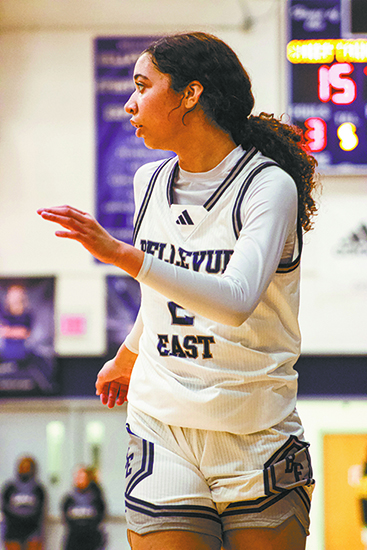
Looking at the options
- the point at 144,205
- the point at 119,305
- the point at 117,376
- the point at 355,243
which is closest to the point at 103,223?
the point at 119,305

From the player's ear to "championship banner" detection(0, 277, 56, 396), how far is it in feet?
8.12

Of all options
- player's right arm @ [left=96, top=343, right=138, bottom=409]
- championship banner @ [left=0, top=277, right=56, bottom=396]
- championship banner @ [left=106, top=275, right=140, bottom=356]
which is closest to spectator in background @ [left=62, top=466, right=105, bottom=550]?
championship banner @ [left=0, top=277, right=56, bottom=396]

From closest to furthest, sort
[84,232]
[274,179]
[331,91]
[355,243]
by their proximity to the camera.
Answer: [84,232] → [274,179] → [331,91] → [355,243]

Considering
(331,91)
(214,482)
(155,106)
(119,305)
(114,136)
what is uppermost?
(331,91)

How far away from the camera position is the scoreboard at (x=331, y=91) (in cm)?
332

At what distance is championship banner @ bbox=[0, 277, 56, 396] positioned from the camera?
3.56 meters

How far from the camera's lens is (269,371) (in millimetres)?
1196

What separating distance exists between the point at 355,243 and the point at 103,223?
1.56 meters

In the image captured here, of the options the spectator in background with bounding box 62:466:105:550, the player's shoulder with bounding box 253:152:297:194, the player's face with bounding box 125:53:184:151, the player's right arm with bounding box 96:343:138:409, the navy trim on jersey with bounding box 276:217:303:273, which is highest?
the player's face with bounding box 125:53:184:151

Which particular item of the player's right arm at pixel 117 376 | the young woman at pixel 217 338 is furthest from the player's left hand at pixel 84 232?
the player's right arm at pixel 117 376

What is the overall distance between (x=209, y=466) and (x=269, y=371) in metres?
0.23

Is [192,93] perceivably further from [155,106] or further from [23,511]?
[23,511]

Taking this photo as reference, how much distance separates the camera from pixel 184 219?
1.28 m

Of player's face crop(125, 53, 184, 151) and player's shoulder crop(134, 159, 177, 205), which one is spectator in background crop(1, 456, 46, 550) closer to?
player's shoulder crop(134, 159, 177, 205)
